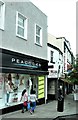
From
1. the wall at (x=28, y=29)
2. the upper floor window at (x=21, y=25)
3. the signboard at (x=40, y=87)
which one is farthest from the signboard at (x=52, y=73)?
the upper floor window at (x=21, y=25)

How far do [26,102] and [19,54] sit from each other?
3.07 m

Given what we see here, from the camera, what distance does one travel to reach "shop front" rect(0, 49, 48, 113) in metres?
13.4

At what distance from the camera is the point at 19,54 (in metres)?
14.9

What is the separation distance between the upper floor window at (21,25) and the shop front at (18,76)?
1517mm

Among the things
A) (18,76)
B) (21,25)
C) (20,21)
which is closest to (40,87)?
(18,76)

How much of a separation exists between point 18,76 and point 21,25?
3.53 meters

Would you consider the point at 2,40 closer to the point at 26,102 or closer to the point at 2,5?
the point at 2,5

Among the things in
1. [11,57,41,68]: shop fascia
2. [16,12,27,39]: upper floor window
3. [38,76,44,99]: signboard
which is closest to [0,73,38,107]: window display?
[11,57,41,68]: shop fascia

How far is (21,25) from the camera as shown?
16047mm

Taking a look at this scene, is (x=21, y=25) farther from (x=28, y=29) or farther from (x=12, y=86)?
(x=12, y=86)

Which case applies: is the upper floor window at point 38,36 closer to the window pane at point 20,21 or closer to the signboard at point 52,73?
the window pane at point 20,21

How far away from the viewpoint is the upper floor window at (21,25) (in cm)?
1523

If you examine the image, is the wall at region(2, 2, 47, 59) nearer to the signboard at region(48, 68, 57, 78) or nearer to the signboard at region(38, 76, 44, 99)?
the signboard at region(38, 76, 44, 99)

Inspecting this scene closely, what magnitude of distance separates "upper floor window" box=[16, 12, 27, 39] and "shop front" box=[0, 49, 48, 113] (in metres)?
1.52
